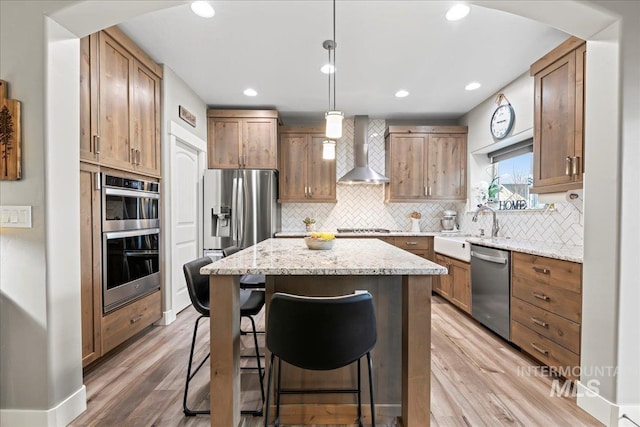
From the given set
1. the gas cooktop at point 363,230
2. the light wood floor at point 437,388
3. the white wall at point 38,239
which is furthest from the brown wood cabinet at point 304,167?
the white wall at point 38,239

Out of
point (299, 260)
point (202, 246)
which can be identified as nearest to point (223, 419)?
point (299, 260)

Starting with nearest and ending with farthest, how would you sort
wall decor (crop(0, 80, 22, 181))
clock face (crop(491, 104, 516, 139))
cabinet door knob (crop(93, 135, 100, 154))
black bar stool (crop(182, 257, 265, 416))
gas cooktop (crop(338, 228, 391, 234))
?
1. wall decor (crop(0, 80, 22, 181))
2. black bar stool (crop(182, 257, 265, 416))
3. cabinet door knob (crop(93, 135, 100, 154))
4. clock face (crop(491, 104, 516, 139))
5. gas cooktop (crop(338, 228, 391, 234))

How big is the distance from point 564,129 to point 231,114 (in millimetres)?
3805

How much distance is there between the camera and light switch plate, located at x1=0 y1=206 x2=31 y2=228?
1.58 metres

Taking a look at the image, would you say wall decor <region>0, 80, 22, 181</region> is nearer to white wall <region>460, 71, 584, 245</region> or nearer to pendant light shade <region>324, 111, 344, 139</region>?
pendant light shade <region>324, 111, 344, 139</region>

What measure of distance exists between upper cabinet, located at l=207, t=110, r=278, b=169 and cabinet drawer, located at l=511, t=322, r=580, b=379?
3.38 meters

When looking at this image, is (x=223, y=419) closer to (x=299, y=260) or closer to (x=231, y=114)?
(x=299, y=260)

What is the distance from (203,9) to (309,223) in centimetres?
304

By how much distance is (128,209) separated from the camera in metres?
2.56

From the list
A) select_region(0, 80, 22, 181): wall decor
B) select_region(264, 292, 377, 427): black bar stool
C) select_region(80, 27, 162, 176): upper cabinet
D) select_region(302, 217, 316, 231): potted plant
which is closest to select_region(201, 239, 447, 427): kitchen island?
select_region(264, 292, 377, 427): black bar stool

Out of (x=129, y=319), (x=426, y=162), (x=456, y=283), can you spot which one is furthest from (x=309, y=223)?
(x=129, y=319)

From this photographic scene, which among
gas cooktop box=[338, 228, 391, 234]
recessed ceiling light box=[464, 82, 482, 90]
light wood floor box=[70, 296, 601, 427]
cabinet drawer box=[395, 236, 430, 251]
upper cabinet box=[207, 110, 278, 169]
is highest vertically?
recessed ceiling light box=[464, 82, 482, 90]

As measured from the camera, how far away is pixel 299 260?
5.16ft

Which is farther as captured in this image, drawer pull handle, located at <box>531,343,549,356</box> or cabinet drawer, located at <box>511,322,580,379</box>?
drawer pull handle, located at <box>531,343,549,356</box>
